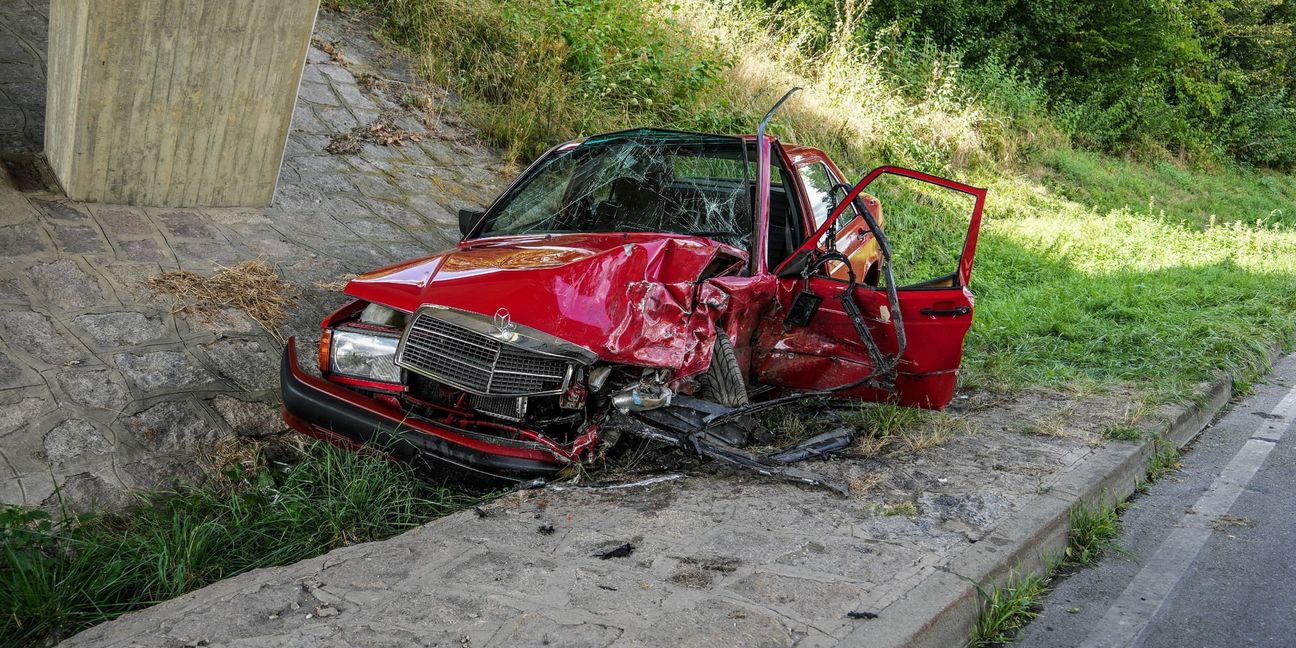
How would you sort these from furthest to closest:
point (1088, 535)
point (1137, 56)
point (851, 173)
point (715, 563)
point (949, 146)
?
point (1137, 56) → point (949, 146) → point (851, 173) → point (1088, 535) → point (715, 563)

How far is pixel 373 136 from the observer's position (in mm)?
8156

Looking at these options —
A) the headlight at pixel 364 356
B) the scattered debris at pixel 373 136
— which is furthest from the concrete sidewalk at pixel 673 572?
the scattered debris at pixel 373 136

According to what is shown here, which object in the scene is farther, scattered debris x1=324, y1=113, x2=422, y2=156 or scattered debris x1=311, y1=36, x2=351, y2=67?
scattered debris x1=311, y1=36, x2=351, y2=67

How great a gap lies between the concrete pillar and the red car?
226cm

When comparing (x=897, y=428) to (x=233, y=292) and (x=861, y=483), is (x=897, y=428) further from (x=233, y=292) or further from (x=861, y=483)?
(x=233, y=292)

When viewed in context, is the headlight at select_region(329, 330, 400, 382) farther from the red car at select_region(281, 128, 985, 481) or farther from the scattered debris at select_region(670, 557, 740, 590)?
the scattered debris at select_region(670, 557, 740, 590)

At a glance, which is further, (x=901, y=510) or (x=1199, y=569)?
(x=901, y=510)

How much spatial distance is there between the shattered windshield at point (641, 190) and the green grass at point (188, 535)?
1605mm

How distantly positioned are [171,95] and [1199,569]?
617 cm

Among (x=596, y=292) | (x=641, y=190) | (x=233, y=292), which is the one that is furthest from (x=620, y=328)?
(x=233, y=292)

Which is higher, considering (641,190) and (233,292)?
(641,190)

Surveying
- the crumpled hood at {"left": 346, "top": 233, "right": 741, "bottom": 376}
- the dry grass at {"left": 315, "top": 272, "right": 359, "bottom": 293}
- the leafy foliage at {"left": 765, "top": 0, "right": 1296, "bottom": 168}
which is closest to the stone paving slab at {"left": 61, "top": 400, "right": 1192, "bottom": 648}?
the crumpled hood at {"left": 346, "top": 233, "right": 741, "bottom": 376}

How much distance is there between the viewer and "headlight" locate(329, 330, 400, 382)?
389 centimetres

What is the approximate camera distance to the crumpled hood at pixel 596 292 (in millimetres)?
3699
